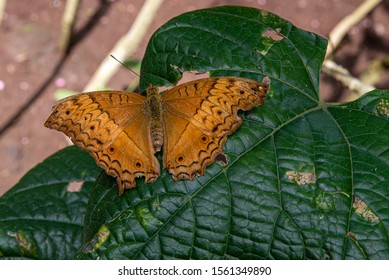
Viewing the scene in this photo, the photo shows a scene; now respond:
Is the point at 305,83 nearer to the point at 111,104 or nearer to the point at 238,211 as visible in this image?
the point at 238,211

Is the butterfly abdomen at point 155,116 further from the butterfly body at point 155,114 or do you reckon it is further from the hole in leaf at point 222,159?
the hole in leaf at point 222,159

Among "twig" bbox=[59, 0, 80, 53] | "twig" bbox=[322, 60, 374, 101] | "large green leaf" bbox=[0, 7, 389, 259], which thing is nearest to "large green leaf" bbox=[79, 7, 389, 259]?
"large green leaf" bbox=[0, 7, 389, 259]

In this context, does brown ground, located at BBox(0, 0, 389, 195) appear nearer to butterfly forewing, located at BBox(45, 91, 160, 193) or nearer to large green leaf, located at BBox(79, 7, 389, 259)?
butterfly forewing, located at BBox(45, 91, 160, 193)

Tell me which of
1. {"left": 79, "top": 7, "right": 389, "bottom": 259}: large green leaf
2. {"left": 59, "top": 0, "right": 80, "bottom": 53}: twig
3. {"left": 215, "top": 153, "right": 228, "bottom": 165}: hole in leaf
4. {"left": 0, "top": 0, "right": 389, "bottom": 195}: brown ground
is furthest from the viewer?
{"left": 0, "top": 0, "right": 389, "bottom": 195}: brown ground

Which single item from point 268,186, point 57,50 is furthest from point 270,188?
point 57,50

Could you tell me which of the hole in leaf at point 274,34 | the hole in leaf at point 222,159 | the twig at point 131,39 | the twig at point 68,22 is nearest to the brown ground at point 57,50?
the twig at point 68,22
